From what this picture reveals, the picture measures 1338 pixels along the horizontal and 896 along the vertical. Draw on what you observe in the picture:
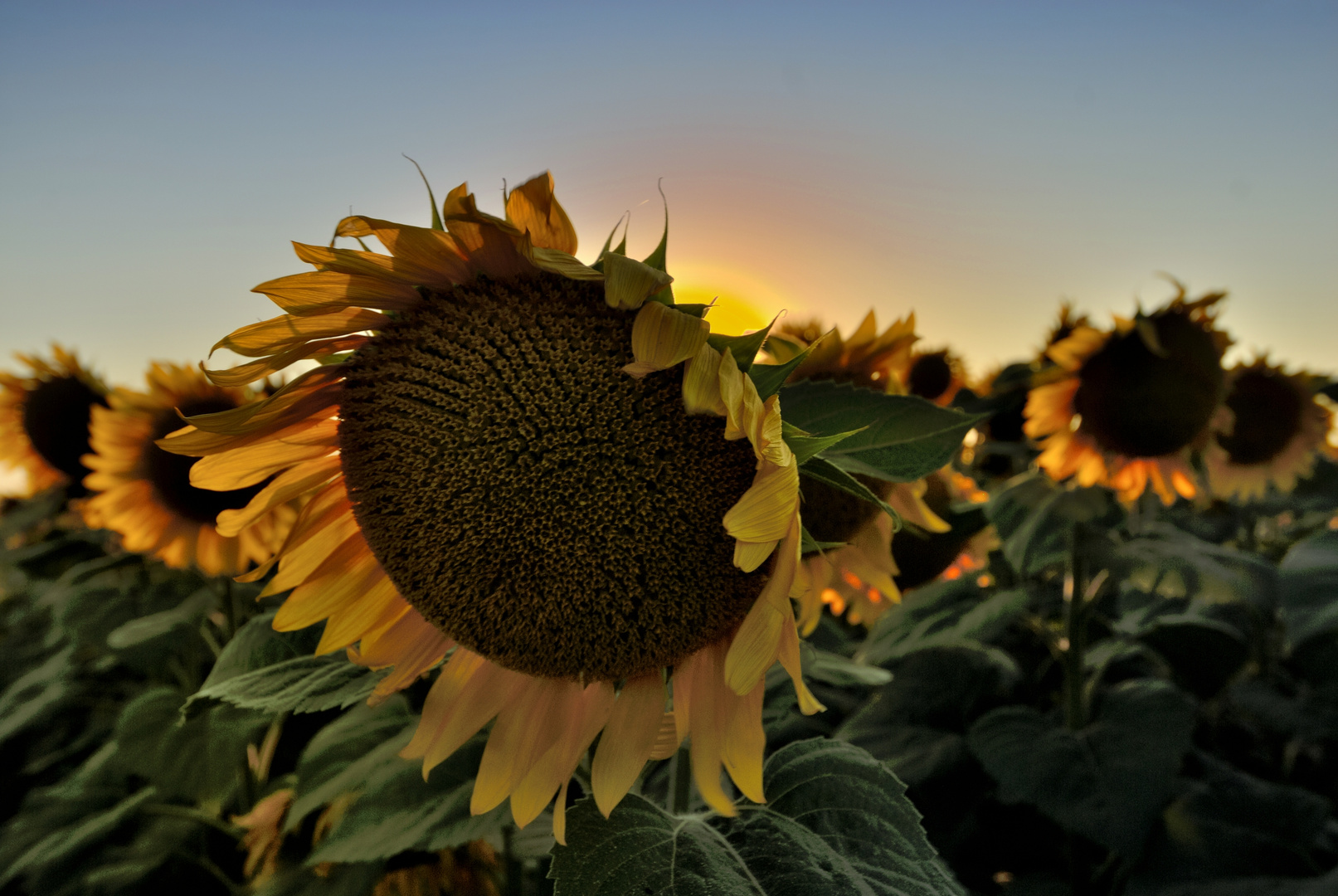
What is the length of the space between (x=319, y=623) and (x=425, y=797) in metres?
0.32

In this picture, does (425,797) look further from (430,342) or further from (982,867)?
(982,867)

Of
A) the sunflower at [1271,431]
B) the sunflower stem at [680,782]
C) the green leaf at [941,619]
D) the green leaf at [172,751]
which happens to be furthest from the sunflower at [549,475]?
the sunflower at [1271,431]

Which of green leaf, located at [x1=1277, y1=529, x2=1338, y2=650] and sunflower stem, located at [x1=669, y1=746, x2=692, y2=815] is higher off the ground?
sunflower stem, located at [x1=669, y1=746, x2=692, y2=815]

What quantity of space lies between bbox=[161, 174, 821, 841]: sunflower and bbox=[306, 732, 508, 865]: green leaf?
8.6 inches

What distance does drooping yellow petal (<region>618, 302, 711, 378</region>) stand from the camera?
27.6 inches

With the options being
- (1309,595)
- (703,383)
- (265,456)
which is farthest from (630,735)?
(1309,595)

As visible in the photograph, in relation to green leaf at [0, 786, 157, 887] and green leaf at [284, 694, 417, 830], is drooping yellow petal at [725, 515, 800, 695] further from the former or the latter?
green leaf at [0, 786, 157, 887]

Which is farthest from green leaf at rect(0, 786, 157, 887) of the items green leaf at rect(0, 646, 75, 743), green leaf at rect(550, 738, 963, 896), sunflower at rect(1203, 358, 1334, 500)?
sunflower at rect(1203, 358, 1334, 500)

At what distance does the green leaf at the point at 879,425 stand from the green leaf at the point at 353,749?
2.67 feet

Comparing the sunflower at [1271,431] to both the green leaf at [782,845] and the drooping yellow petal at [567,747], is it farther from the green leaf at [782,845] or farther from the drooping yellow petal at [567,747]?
the drooping yellow petal at [567,747]

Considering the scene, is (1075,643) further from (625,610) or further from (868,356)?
(625,610)

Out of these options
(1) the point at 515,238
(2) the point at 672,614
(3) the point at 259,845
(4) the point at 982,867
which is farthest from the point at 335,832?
(4) the point at 982,867

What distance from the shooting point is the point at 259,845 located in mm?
1545

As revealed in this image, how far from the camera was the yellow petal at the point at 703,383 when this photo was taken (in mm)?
705
